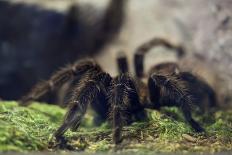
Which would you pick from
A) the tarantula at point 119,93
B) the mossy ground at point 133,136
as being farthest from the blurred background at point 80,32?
the mossy ground at point 133,136

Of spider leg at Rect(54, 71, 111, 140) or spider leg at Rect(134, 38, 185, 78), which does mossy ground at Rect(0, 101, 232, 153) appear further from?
spider leg at Rect(134, 38, 185, 78)

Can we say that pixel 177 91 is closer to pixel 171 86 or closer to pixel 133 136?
pixel 171 86

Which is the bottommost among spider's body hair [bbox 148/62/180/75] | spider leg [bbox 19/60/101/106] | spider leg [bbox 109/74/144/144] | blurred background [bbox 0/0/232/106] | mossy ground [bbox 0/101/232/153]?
mossy ground [bbox 0/101/232/153]

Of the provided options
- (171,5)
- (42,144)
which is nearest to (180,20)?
(171,5)

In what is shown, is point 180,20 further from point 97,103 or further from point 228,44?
point 97,103

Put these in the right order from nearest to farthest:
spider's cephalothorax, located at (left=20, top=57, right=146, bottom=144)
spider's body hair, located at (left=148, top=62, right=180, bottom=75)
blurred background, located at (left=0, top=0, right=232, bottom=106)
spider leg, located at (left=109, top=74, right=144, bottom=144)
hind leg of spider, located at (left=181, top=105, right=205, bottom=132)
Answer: spider leg, located at (left=109, top=74, right=144, bottom=144) → spider's cephalothorax, located at (left=20, top=57, right=146, bottom=144) → hind leg of spider, located at (left=181, top=105, right=205, bottom=132) → spider's body hair, located at (left=148, top=62, right=180, bottom=75) → blurred background, located at (left=0, top=0, right=232, bottom=106)

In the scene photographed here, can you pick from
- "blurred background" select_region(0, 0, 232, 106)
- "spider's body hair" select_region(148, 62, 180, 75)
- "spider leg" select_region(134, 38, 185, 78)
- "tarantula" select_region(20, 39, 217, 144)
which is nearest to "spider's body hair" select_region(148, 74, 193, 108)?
"tarantula" select_region(20, 39, 217, 144)

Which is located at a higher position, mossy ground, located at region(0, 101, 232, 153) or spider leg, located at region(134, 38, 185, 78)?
spider leg, located at region(134, 38, 185, 78)

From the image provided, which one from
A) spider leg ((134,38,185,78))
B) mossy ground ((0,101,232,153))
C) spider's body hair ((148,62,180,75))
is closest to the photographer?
mossy ground ((0,101,232,153))

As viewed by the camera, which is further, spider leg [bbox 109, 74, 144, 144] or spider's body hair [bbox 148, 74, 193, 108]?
spider's body hair [bbox 148, 74, 193, 108]
